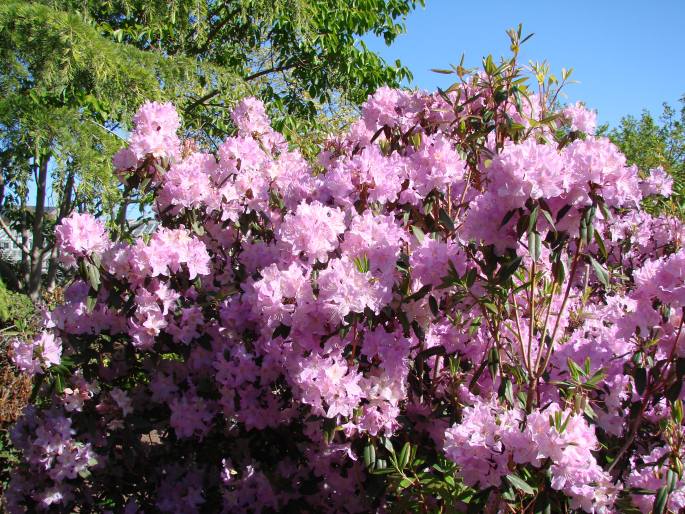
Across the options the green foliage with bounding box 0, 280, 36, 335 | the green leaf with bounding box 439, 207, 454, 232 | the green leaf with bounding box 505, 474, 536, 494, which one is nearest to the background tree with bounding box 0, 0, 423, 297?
the green foliage with bounding box 0, 280, 36, 335

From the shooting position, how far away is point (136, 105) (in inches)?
203

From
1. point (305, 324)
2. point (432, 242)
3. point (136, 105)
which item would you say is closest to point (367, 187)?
point (432, 242)

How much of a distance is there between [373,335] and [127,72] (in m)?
4.20

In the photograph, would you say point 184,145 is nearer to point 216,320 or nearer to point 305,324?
point 216,320

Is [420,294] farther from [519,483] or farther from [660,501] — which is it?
[660,501]

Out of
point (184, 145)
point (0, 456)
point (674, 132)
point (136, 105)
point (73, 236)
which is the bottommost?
point (0, 456)

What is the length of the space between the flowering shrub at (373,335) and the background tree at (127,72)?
3.74 feet

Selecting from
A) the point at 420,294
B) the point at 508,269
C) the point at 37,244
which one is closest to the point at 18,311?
the point at 37,244

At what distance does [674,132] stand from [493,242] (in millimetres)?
22096


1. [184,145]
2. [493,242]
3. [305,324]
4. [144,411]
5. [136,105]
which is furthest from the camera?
[136,105]

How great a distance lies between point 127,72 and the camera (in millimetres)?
5094

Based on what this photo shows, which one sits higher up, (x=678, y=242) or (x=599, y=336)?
(x=678, y=242)

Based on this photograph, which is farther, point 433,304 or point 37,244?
point 37,244

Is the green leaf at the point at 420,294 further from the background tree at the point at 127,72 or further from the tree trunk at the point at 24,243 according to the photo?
the tree trunk at the point at 24,243
